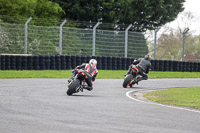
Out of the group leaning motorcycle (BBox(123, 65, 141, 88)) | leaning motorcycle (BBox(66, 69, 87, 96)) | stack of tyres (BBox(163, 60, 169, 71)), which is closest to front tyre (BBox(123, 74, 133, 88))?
leaning motorcycle (BBox(123, 65, 141, 88))

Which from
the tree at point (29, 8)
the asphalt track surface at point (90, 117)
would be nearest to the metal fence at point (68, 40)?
the tree at point (29, 8)

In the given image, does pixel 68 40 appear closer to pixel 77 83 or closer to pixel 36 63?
pixel 36 63

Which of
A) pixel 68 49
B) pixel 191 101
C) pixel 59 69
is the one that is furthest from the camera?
pixel 68 49

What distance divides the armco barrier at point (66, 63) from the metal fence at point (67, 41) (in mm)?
940

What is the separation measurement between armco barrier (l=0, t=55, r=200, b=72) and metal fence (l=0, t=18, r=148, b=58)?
0.94 metres

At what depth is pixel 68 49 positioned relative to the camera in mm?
26516

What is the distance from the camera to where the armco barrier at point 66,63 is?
23500 mm

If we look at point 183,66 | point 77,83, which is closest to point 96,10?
point 183,66

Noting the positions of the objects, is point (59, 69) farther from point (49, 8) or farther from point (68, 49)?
point (49, 8)

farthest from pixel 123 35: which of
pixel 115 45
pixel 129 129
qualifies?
pixel 129 129

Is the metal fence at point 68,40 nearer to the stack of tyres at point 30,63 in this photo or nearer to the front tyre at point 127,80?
the stack of tyres at point 30,63

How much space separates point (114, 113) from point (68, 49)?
57.5ft

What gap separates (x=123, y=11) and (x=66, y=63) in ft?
47.2

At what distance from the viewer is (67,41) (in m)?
26.4
